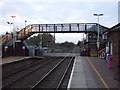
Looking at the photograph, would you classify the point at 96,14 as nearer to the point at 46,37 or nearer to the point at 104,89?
the point at 104,89

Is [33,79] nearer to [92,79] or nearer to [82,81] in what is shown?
[82,81]

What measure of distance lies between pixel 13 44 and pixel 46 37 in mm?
56319

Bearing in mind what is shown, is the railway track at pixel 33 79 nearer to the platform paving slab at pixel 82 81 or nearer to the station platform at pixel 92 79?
the platform paving slab at pixel 82 81

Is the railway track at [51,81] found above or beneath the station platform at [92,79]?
beneath

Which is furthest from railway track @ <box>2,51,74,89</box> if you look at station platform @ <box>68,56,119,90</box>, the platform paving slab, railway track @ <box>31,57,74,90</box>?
station platform @ <box>68,56,119,90</box>

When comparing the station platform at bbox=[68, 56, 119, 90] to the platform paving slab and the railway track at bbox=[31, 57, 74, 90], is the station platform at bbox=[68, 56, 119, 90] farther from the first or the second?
the railway track at bbox=[31, 57, 74, 90]

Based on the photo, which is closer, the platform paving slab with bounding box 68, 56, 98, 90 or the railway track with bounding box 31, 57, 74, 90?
the platform paving slab with bounding box 68, 56, 98, 90

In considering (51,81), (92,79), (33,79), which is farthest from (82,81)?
(33,79)

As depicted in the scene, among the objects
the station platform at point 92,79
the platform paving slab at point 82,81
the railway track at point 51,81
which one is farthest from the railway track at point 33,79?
the station platform at point 92,79

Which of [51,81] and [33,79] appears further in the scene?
[33,79]

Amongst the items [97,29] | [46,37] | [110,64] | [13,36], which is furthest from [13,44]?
[46,37]

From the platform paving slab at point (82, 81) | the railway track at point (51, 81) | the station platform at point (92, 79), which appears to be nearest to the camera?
the platform paving slab at point (82, 81)

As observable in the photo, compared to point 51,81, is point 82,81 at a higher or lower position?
higher

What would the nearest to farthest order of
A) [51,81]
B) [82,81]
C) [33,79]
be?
[82,81], [51,81], [33,79]
